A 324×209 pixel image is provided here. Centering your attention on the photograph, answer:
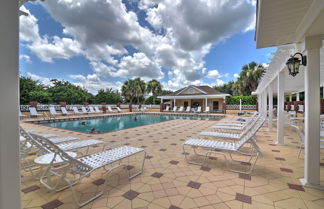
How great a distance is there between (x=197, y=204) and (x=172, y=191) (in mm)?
447

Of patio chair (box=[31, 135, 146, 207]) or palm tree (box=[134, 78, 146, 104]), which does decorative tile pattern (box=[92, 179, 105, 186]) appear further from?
palm tree (box=[134, 78, 146, 104])

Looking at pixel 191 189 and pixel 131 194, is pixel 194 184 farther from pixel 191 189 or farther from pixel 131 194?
pixel 131 194

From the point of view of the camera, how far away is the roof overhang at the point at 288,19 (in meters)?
2.08

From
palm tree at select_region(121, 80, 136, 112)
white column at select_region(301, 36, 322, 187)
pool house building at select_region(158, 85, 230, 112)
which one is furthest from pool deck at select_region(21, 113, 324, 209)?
palm tree at select_region(121, 80, 136, 112)

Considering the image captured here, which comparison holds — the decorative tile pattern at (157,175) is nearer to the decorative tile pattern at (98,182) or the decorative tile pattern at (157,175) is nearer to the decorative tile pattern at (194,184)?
the decorative tile pattern at (194,184)

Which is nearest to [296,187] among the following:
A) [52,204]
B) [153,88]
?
[52,204]

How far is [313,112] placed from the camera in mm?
2436

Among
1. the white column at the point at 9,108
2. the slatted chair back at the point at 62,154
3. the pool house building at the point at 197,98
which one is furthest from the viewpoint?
the pool house building at the point at 197,98

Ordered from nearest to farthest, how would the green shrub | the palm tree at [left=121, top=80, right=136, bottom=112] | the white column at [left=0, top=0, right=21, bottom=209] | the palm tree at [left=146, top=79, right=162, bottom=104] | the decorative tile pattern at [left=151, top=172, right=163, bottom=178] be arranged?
1. the white column at [left=0, top=0, right=21, bottom=209]
2. the decorative tile pattern at [left=151, top=172, right=163, bottom=178]
3. the green shrub
4. the palm tree at [left=121, top=80, right=136, bottom=112]
5. the palm tree at [left=146, top=79, right=162, bottom=104]

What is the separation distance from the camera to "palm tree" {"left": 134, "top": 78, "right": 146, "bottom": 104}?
3019cm

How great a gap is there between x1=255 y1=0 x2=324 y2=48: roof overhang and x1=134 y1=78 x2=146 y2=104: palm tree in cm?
2810

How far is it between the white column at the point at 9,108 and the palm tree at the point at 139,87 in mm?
29595

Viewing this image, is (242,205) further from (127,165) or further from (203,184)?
(127,165)

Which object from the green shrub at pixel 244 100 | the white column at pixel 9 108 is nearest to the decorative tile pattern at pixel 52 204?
the white column at pixel 9 108
